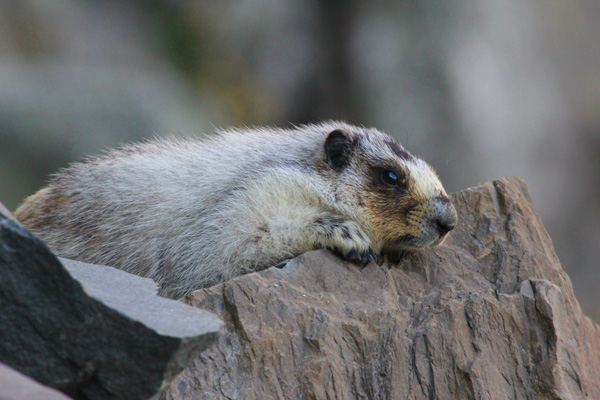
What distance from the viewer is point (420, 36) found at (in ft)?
37.8

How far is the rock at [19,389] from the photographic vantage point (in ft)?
7.54

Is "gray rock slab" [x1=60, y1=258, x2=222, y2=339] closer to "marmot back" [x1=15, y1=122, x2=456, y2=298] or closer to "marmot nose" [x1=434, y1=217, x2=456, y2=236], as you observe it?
"marmot back" [x1=15, y1=122, x2=456, y2=298]

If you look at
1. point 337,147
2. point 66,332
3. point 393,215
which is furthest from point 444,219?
point 66,332

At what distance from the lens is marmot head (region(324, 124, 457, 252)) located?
16.3 ft

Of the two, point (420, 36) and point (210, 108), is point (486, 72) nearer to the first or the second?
point (420, 36)

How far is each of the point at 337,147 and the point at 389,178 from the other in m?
0.48

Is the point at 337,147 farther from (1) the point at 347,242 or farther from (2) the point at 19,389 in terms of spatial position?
(2) the point at 19,389

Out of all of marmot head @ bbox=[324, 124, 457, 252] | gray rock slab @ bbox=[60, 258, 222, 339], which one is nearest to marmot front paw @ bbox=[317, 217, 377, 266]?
marmot head @ bbox=[324, 124, 457, 252]

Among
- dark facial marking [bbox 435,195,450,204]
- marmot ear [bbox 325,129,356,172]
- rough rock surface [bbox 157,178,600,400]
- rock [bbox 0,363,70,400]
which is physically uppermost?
marmot ear [bbox 325,129,356,172]

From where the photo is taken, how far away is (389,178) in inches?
204

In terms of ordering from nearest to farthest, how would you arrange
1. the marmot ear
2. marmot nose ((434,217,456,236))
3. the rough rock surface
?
the rough rock surface, marmot nose ((434,217,456,236)), the marmot ear

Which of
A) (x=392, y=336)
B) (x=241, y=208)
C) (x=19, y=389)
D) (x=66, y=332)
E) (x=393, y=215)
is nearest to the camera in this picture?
(x=19, y=389)

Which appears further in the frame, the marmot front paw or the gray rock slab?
the marmot front paw

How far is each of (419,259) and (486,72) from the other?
7.10m
